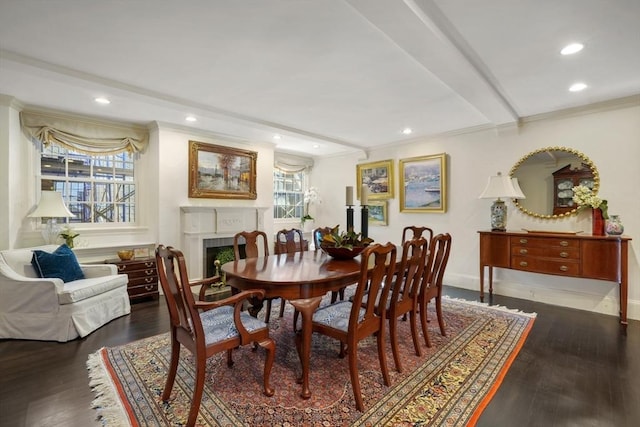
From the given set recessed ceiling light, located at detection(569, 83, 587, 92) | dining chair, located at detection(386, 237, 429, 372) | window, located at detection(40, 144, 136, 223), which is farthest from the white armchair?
recessed ceiling light, located at detection(569, 83, 587, 92)

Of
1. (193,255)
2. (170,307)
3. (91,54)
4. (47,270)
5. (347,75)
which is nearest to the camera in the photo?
(170,307)

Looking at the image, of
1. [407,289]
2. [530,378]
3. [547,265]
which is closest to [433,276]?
[407,289]

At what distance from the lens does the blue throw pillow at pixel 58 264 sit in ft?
10.2

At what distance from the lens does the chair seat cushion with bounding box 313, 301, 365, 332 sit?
2.04 metres

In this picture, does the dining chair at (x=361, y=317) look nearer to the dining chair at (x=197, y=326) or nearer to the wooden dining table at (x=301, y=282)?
the wooden dining table at (x=301, y=282)

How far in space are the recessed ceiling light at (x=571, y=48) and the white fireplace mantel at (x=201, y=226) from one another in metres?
4.36

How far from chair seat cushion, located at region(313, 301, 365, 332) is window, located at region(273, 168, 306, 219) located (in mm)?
4334

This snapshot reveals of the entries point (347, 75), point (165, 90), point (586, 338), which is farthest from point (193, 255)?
point (586, 338)

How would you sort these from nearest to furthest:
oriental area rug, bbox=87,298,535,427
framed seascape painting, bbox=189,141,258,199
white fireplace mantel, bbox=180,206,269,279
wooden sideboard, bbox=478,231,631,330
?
oriental area rug, bbox=87,298,535,427 < wooden sideboard, bbox=478,231,631,330 < white fireplace mantel, bbox=180,206,269,279 < framed seascape painting, bbox=189,141,258,199

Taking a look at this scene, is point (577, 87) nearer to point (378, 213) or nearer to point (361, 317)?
point (361, 317)

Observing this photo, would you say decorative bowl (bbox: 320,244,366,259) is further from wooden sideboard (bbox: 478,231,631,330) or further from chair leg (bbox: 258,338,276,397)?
wooden sideboard (bbox: 478,231,631,330)

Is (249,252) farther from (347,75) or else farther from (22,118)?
(22,118)

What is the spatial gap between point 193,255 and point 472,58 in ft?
13.7

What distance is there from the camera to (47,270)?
3135 millimetres
